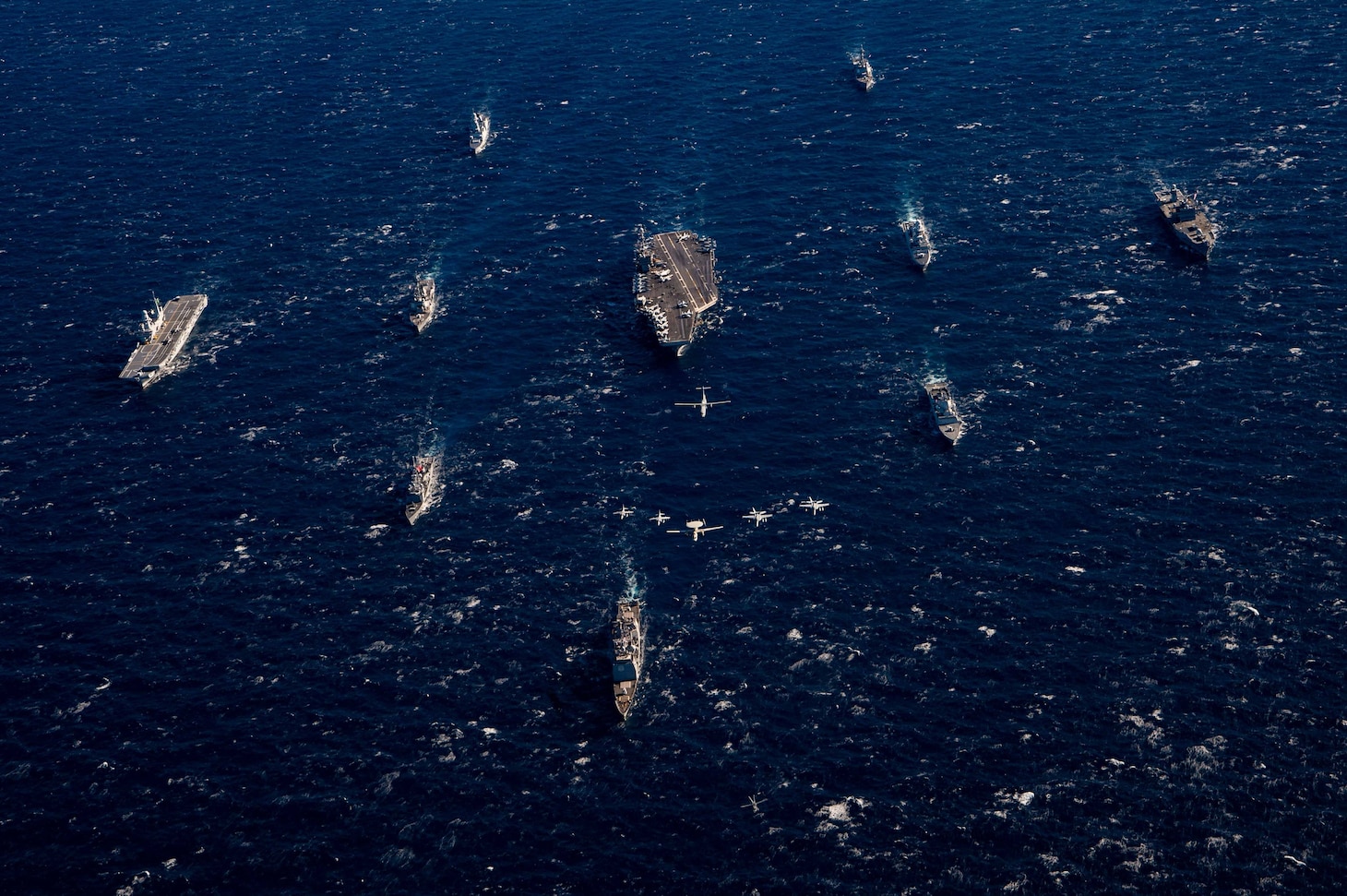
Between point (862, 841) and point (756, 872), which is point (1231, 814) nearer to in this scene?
point (862, 841)

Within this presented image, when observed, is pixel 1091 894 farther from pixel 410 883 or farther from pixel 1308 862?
pixel 410 883

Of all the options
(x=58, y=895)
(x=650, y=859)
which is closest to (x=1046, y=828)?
(x=650, y=859)

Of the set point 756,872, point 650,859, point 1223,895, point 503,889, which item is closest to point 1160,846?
point 1223,895

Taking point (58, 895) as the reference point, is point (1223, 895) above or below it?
below

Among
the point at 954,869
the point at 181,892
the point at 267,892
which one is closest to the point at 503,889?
the point at 267,892

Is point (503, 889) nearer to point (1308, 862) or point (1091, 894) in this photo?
point (1091, 894)

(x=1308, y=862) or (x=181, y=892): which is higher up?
(x=181, y=892)

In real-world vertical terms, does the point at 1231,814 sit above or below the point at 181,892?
below
